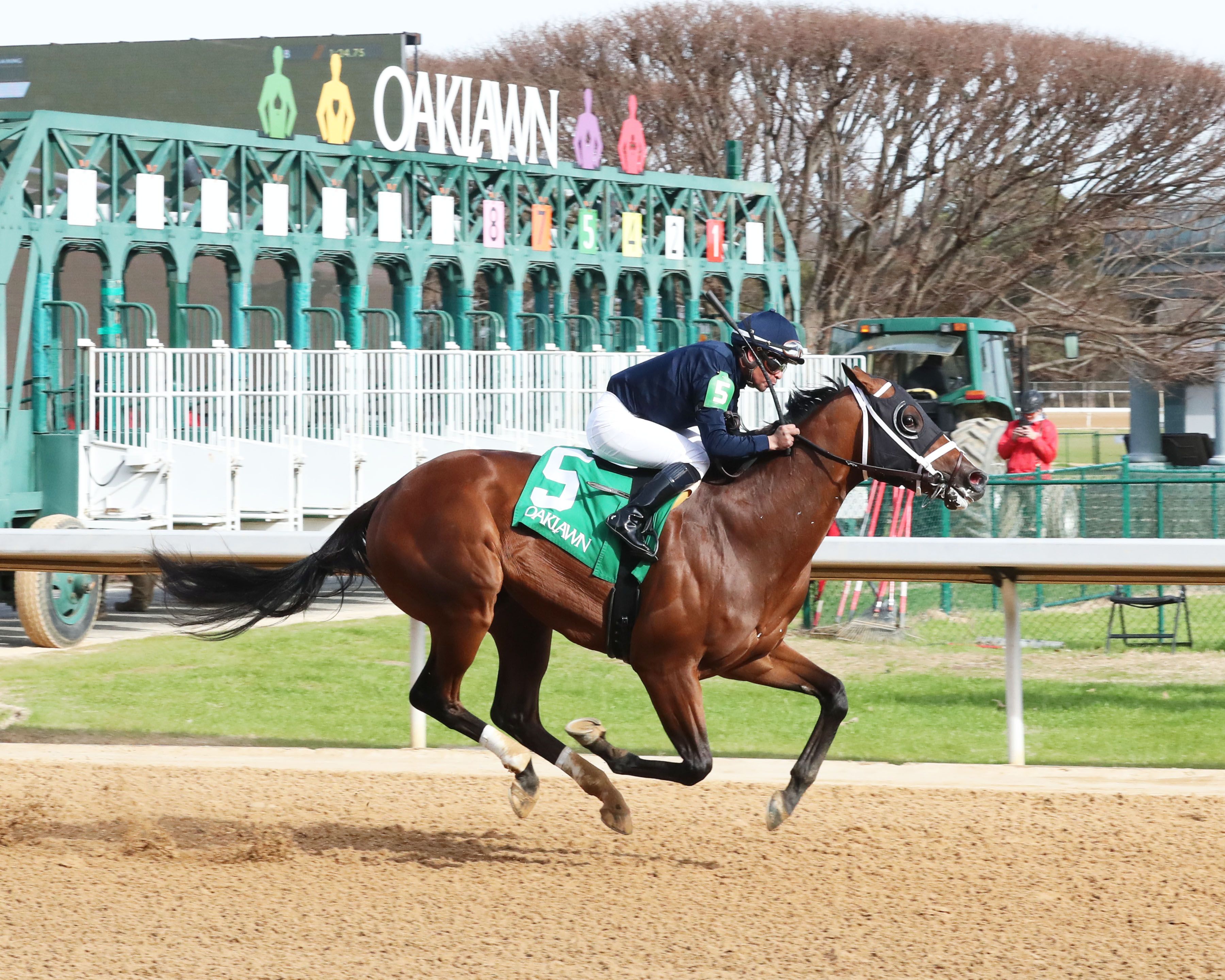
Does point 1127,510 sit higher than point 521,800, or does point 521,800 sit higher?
point 1127,510

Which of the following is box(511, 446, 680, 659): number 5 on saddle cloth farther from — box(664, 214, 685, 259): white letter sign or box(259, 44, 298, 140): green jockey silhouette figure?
box(664, 214, 685, 259): white letter sign

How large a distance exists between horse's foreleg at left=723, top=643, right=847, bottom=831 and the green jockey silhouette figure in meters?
10.7

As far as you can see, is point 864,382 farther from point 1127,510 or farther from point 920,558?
point 1127,510

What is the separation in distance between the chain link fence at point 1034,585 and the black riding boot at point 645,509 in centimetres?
512

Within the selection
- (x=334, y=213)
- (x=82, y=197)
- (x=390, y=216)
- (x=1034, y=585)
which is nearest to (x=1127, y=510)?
(x=1034, y=585)

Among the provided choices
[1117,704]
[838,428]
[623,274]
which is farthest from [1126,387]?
[838,428]

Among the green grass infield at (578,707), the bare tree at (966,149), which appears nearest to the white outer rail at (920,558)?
the green grass infield at (578,707)

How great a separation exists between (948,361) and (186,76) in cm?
1400

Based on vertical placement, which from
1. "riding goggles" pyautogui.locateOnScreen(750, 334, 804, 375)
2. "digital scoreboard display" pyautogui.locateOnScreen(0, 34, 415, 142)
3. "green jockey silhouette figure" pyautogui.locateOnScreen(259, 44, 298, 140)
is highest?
"digital scoreboard display" pyautogui.locateOnScreen(0, 34, 415, 142)

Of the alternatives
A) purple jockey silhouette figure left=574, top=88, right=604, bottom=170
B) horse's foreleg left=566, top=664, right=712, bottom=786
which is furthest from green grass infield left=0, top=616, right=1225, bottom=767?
purple jockey silhouette figure left=574, top=88, right=604, bottom=170

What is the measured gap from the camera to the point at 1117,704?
768 centimetres

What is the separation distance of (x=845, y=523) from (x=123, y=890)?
24.4 ft

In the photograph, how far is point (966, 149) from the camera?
23.1 metres

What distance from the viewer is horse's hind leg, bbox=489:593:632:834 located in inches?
198
